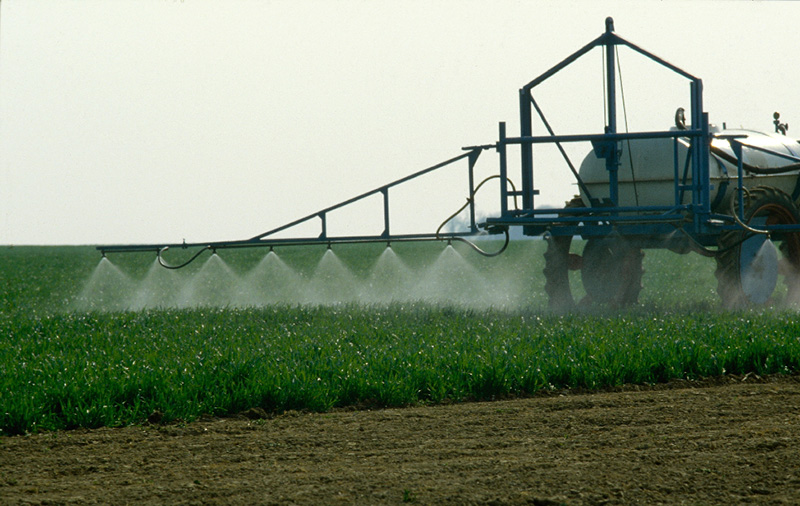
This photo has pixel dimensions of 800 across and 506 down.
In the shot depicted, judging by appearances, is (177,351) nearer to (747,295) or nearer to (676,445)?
(676,445)

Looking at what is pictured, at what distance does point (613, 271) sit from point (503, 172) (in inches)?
113

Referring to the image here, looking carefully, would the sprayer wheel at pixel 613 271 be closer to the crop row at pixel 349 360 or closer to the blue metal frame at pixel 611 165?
the blue metal frame at pixel 611 165

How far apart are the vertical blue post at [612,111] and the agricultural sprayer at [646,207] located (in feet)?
0.04

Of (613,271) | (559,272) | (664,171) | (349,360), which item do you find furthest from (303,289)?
(349,360)

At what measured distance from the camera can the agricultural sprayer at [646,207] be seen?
10672 millimetres

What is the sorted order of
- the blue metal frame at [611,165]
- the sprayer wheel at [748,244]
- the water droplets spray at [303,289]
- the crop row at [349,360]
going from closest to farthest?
the crop row at [349,360], the blue metal frame at [611,165], the sprayer wheel at [748,244], the water droplets spray at [303,289]

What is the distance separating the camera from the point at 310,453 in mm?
5363

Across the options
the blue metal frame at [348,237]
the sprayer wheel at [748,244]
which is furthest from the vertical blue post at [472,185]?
the sprayer wheel at [748,244]

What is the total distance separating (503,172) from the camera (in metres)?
10.8

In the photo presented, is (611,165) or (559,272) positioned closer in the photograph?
(611,165)

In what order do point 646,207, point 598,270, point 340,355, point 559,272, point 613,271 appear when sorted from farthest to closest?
point 598,270, point 613,271, point 559,272, point 646,207, point 340,355

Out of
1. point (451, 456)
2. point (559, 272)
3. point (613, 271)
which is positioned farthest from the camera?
point (613, 271)

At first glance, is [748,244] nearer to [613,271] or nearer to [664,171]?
[664,171]

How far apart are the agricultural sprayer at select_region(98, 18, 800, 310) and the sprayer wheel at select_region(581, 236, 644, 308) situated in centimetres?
1
